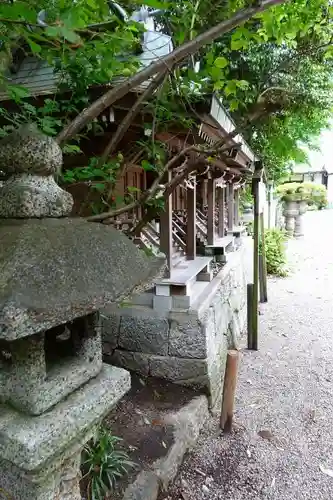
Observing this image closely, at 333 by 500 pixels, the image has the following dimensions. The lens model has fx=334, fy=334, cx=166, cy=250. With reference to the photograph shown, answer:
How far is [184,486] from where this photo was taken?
2.61 m

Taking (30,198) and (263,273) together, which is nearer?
(30,198)

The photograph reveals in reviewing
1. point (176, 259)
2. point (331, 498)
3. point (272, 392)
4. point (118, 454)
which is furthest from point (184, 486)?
point (176, 259)

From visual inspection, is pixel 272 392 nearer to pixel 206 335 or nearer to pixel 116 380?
pixel 206 335

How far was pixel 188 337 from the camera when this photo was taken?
3398 millimetres

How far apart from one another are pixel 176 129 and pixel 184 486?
2779 mm

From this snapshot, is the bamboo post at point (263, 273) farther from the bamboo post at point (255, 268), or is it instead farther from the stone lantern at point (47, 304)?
the stone lantern at point (47, 304)

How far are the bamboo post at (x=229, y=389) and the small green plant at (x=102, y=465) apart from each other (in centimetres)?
118

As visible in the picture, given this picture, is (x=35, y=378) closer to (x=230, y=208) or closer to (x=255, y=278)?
(x=255, y=278)

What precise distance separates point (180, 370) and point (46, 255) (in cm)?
282

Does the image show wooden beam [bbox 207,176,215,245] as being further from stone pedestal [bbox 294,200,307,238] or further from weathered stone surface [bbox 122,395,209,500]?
stone pedestal [bbox 294,200,307,238]

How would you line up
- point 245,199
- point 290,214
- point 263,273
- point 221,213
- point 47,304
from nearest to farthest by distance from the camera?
1. point 47,304
2. point 221,213
3. point 263,273
4. point 245,199
5. point 290,214

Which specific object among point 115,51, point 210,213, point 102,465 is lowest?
point 102,465

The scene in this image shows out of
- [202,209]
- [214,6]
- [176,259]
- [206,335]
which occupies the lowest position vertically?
[206,335]

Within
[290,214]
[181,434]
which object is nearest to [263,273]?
[181,434]
